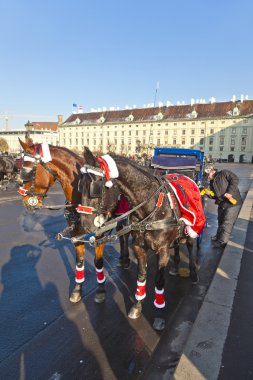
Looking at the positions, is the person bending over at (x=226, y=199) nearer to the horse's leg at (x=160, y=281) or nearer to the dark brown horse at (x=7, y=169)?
Answer: the horse's leg at (x=160, y=281)

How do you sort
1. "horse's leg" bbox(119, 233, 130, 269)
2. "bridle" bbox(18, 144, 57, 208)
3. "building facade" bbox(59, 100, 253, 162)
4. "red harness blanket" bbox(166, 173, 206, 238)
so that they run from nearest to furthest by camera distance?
"bridle" bbox(18, 144, 57, 208) < "red harness blanket" bbox(166, 173, 206, 238) < "horse's leg" bbox(119, 233, 130, 269) < "building facade" bbox(59, 100, 253, 162)

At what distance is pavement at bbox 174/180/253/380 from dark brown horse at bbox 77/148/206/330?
0.63 m

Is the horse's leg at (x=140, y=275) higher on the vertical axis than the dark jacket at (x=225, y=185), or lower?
lower

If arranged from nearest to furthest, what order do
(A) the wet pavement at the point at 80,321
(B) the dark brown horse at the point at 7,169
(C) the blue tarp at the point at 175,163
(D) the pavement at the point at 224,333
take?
(D) the pavement at the point at 224,333
(A) the wet pavement at the point at 80,321
(C) the blue tarp at the point at 175,163
(B) the dark brown horse at the point at 7,169

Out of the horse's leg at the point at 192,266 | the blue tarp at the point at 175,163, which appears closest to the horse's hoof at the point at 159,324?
the horse's leg at the point at 192,266

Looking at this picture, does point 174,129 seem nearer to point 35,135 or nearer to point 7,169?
point 35,135

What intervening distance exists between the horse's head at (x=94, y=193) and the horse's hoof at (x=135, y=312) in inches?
57.2

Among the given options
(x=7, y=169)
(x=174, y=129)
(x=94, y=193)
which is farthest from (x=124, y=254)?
(x=174, y=129)

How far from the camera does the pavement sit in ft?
8.41

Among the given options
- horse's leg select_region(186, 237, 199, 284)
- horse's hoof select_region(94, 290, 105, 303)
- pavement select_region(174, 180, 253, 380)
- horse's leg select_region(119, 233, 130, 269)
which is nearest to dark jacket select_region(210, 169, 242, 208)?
pavement select_region(174, 180, 253, 380)

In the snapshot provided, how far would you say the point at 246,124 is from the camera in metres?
77.7

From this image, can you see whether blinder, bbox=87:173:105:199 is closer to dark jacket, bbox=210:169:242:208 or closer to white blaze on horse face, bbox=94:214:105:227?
white blaze on horse face, bbox=94:214:105:227

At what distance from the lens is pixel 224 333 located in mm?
3113

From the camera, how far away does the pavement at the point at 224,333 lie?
2.56 m
